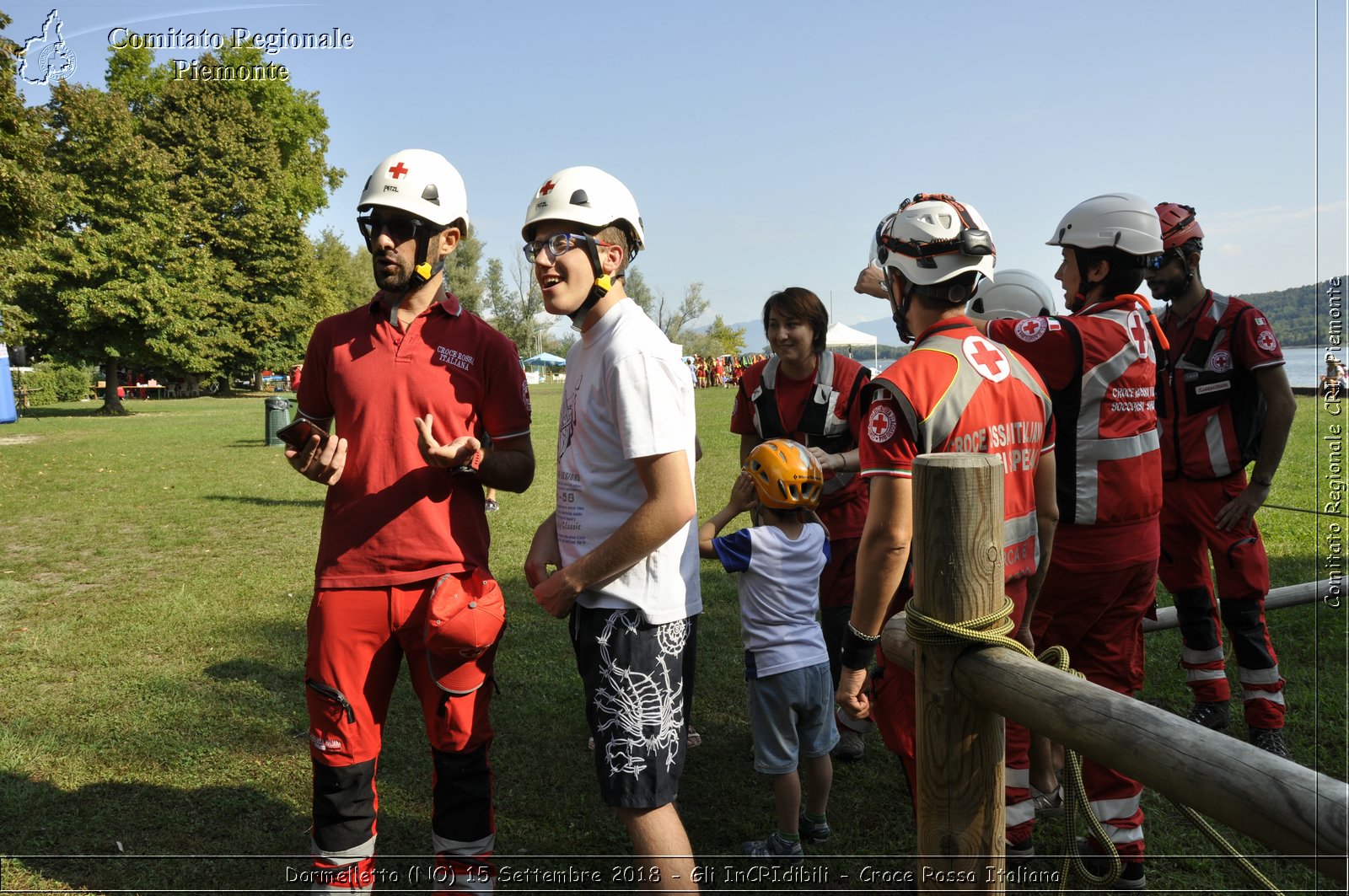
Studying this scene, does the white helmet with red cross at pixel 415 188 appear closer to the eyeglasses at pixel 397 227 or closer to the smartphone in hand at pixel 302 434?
the eyeglasses at pixel 397 227

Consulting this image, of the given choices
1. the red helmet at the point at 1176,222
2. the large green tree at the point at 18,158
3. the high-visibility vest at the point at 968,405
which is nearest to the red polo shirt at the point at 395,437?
the high-visibility vest at the point at 968,405

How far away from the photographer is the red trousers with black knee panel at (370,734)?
10.4 feet

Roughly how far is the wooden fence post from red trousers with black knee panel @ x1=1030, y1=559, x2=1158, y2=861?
5.62ft

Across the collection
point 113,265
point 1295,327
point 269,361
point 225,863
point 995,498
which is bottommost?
point 225,863

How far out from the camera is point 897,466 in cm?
283

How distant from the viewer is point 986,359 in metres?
2.99

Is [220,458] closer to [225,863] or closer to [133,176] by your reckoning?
[225,863]

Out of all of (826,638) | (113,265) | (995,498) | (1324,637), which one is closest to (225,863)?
(826,638)

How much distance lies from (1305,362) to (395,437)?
4.49 meters

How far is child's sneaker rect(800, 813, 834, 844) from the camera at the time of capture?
415cm

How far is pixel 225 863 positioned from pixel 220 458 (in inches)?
687

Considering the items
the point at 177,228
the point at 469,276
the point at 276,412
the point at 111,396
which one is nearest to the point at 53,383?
the point at 111,396

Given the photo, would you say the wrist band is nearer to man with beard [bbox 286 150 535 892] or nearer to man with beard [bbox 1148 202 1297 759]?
man with beard [bbox 286 150 535 892]

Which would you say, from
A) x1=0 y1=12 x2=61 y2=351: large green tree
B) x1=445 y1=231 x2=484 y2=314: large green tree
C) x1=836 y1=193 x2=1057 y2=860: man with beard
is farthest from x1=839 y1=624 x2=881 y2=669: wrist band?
x1=445 y1=231 x2=484 y2=314: large green tree
